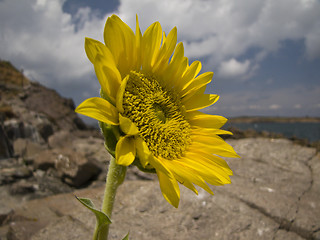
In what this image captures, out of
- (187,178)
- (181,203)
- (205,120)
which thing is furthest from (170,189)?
(181,203)

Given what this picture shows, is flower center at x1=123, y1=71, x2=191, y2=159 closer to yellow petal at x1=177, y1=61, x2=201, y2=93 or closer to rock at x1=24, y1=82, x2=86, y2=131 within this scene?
yellow petal at x1=177, y1=61, x2=201, y2=93

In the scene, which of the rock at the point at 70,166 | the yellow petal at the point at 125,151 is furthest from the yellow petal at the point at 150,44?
the rock at the point at 70,166

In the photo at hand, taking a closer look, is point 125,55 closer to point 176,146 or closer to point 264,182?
point 176,146

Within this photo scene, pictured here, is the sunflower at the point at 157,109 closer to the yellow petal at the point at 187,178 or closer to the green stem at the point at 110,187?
the yellow petal at the point at 187,178

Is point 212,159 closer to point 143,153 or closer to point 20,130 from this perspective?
point 143,153

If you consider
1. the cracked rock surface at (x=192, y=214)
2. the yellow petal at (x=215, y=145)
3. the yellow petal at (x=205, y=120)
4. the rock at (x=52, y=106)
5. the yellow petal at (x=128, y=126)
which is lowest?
the cracked rock surface at (x=192, y=214)

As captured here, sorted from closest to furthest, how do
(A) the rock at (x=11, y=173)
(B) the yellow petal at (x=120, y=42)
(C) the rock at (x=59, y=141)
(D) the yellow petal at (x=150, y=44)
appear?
(B) the yellow petal at (x=120, y=42), (D) the yellow petal at (x=150, y=44), (A) the rock at (x=11, y=173), (C) the rock at (x=59, y=141)

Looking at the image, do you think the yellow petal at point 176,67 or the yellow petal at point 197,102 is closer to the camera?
the yellow petal at point 176,67

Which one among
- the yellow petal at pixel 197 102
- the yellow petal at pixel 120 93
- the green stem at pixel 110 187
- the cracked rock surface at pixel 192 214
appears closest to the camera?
the yellow petal at pixel 120 93
